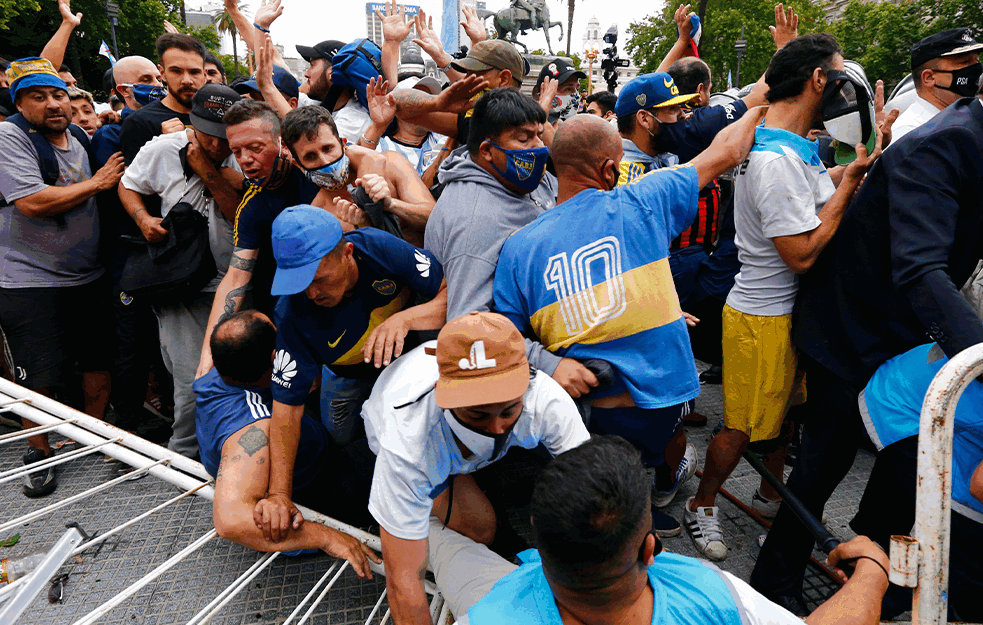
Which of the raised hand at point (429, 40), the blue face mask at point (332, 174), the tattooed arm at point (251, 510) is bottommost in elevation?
the tattooed arm at point (251, 510)

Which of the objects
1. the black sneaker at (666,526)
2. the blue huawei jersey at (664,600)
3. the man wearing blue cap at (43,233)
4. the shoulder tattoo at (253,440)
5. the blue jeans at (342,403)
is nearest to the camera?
the blue huawei jersey at (664,600)

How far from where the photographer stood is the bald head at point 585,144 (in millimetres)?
1817

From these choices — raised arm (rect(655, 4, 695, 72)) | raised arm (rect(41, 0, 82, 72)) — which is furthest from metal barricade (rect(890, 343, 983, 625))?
raised arm (rect(41, 0, 82, 72))

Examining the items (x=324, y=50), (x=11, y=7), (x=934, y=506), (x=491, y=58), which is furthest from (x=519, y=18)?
(x=934, y=506)

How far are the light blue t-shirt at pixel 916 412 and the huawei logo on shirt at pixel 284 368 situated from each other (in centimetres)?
200

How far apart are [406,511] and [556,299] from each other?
2.68ft

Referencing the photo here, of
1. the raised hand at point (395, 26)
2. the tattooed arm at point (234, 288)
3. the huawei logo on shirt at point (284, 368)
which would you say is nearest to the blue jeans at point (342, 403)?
the huawei logo on shirt at point (284, 368)

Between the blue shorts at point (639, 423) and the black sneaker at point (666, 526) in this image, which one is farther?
the black sneaker at point (666, 526)

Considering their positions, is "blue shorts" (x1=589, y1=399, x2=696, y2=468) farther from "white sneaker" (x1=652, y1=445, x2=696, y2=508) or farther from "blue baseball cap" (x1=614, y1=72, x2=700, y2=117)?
"blue baseball cap" (x1=614, y1=72, x2=700, y2=117)

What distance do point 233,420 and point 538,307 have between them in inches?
53.5

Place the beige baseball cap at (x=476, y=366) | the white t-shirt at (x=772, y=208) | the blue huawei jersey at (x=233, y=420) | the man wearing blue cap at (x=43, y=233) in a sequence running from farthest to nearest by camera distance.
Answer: the man wearing blue cap at (x=43, y=233)
the blue huawei jersey at (x=233, y=420)
the white t-shirt at (x=772, y=208)
the beige baseball cap at (x=476, y=366)

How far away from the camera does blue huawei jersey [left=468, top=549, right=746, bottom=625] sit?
1.06 meters

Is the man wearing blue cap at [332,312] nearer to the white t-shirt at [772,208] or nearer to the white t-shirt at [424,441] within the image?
the white t-shirt at [424,441]

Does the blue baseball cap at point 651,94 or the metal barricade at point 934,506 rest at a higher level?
the blue baseball cap at point 651,94
